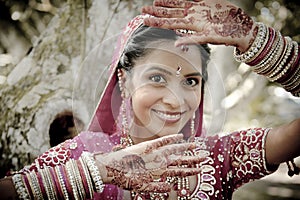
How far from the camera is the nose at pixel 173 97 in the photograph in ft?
4.02

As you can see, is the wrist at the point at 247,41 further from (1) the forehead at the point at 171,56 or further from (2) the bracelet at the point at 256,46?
(1) the forehead at the point at 171,56

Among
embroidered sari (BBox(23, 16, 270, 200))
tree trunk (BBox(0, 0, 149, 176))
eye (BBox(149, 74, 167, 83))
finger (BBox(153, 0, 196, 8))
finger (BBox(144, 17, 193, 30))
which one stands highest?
tree trunk (BBox(0, 0, 149, 176))

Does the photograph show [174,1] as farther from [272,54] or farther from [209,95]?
[209,95]

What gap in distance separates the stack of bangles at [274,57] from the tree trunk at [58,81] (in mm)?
757

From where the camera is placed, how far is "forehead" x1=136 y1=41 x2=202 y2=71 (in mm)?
1228

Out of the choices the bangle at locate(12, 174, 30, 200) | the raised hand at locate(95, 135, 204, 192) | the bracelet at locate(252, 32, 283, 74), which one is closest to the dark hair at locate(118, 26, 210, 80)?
the bracelet at locate(252, 32, 283, 74)

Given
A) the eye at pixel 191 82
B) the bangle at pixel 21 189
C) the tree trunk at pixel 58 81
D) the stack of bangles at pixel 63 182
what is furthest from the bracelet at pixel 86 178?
the tree trunk at pixel 58 81

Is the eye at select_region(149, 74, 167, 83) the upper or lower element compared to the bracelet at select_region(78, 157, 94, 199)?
upper

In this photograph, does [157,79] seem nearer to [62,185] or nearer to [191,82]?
[191,82]

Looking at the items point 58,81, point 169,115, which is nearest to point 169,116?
point 169,115

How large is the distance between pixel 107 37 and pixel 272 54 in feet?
3.10

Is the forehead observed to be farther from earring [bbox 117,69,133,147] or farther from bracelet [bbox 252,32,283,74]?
bracelet [bbox 252,32,283,74]

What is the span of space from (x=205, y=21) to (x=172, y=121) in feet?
1.09

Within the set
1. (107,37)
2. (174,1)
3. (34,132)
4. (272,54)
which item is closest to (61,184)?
(174,1)
